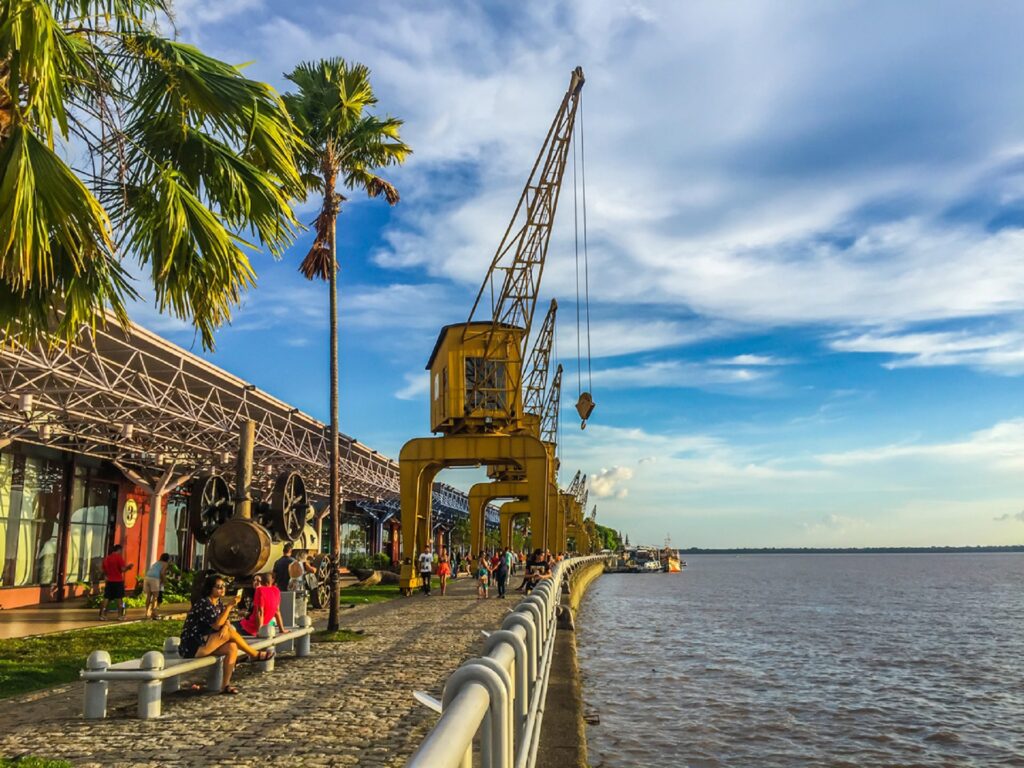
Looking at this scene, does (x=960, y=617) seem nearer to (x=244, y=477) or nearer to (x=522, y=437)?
(x=522, y=437)

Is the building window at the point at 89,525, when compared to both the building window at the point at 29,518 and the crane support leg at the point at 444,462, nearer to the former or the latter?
the building window at the point at 29,518

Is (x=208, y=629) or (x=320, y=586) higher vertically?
(x=208, y=629)

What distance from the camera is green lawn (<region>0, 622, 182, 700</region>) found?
38.9 feet

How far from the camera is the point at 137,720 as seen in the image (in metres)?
9.12

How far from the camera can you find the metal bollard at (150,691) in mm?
9133

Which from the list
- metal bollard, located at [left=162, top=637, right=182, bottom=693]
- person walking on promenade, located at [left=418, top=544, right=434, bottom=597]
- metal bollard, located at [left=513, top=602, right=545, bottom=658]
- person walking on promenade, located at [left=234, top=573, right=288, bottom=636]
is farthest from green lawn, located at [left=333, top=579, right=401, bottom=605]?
metal bollard, located at [left=513, top=602, right=545, bottom=658]

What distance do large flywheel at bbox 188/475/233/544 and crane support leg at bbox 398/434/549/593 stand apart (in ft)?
56.9

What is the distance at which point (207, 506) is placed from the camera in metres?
14.3

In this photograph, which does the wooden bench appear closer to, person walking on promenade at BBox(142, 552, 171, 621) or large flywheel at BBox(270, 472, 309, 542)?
large flywheel at BBox(270, 472, 309, 542)

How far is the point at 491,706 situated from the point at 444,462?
98.8ft

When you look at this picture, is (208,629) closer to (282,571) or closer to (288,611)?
(288,611)

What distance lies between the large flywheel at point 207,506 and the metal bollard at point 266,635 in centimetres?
229

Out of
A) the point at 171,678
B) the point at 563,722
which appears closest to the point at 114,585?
the point at 171,678

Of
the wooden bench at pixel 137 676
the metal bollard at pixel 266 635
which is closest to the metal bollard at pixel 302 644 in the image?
the metal bollard at pixel 266 635
